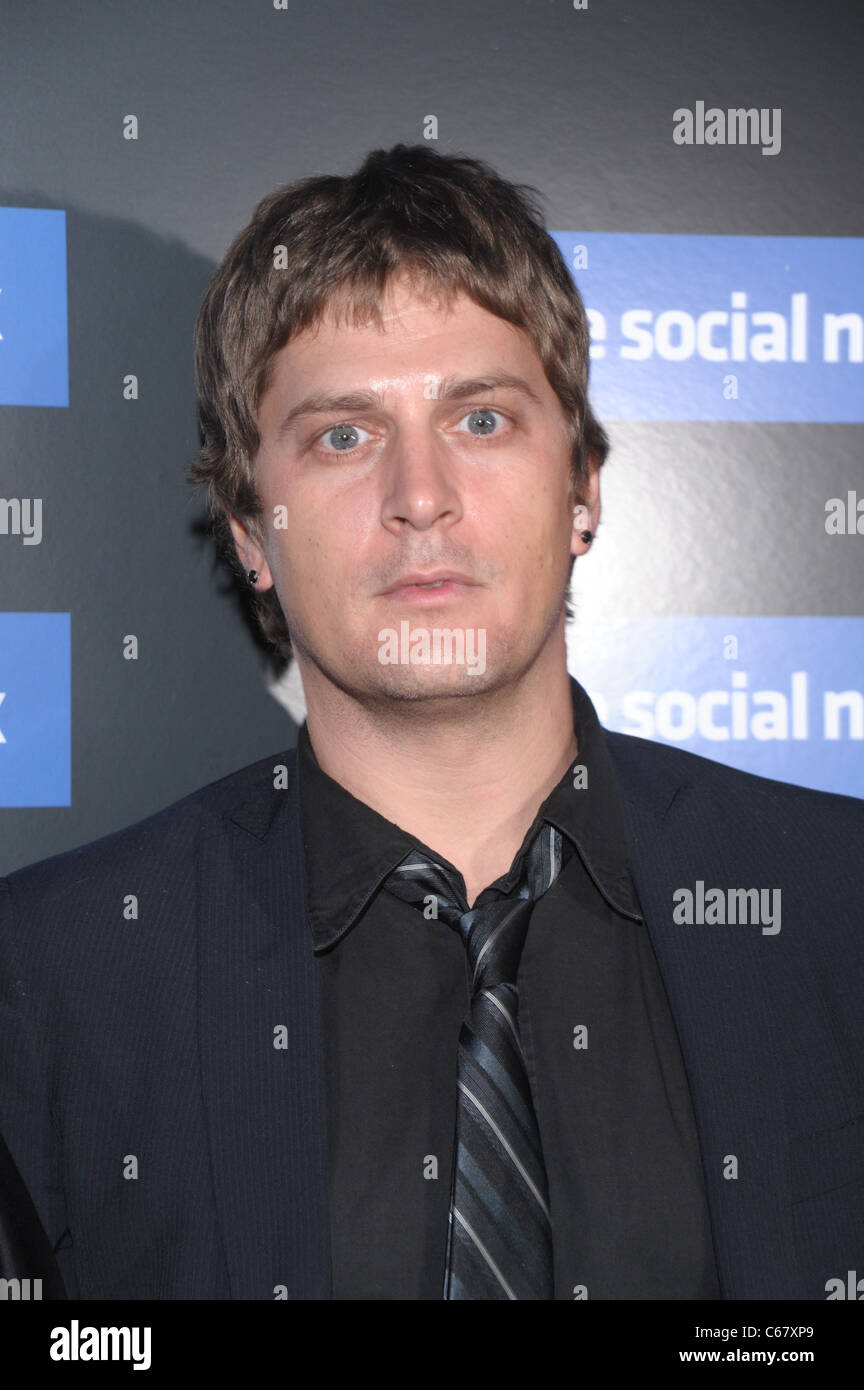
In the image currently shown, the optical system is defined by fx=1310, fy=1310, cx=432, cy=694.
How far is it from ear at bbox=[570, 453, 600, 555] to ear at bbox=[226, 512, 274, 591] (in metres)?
0.46

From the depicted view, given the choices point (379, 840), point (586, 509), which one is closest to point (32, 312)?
point (586, 509)

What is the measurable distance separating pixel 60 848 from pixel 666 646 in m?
1.05

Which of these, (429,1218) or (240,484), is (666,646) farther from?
(429,1218)

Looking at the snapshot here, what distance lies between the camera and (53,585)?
209 centimetres

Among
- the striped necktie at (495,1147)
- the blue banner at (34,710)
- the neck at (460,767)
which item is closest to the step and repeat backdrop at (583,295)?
the blue banner at (34,710)

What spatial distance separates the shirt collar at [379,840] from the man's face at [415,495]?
16 cm

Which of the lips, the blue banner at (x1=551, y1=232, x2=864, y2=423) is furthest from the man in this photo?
the blue banner at (x1=551, y1=232, x2=864, y2=423)

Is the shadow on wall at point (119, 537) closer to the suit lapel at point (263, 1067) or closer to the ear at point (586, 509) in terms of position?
the suit lapel at point (263, 1067)

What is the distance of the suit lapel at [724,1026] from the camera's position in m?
1.55

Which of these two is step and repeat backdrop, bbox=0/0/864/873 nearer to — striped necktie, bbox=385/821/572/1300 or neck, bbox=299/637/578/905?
neck, bbox=299/637/578/905

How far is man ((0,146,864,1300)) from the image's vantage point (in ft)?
5.12

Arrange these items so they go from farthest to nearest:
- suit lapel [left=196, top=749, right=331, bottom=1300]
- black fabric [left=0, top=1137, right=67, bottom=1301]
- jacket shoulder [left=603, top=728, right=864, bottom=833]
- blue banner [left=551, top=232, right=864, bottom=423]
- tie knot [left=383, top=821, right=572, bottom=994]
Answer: blue banner [left=551, top=232, right=864, bottom=423]
jacket shoulder [left=603, top=728, right=864, bottom=833]
tie knot [left=383, top=821, right=572, bottom=994]
suit lapel [left=196, top=749, right=331, bottom=1300]
black fabric [left=0, top=1137, right=67, bottom=1301]
